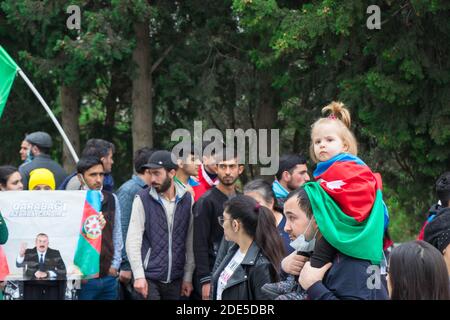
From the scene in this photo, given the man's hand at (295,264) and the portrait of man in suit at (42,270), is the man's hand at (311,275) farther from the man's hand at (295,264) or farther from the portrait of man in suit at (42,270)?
the portrait of man in suit at (42,270)

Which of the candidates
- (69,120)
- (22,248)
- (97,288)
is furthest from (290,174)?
(69,120)

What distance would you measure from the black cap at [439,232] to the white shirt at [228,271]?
51.1 inches

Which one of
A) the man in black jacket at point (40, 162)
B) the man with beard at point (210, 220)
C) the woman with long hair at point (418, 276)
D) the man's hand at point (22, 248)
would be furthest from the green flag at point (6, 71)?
the woman with long hair at point (418, 276)

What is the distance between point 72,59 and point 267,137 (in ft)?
11.2

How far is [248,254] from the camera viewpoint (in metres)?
6.36

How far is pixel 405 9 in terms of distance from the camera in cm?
1116

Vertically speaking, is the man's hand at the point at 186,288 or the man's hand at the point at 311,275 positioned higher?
the man's hand at the point at 311,275

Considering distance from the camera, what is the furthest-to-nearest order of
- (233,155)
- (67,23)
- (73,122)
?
(73,122) < (67,23) < (233,155)

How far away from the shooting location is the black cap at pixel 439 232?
5.96 meters

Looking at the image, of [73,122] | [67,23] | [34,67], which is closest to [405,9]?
[67,23]

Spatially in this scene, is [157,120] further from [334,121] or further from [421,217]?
[334,121]

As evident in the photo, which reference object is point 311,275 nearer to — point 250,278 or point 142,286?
point 250,278

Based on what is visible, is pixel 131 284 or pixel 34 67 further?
pixel 34 67
